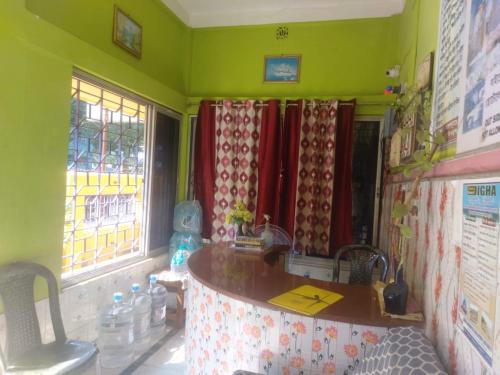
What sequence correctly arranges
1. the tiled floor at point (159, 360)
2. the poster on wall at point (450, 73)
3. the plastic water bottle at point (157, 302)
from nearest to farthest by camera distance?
1. the poster on wall at point (450, 73)
2. the tiled floor at point (159, 360)
3. the plastic water bottle at point (157, 302)

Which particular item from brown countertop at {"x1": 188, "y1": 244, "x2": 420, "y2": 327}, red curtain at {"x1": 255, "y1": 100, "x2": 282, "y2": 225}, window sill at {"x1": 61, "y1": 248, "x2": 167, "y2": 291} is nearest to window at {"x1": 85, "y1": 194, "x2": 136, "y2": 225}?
window sill at {"x1": 61, "y1": 248, "x2": 167, "y2": 291}

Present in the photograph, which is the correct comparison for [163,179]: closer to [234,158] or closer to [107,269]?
[234,158]

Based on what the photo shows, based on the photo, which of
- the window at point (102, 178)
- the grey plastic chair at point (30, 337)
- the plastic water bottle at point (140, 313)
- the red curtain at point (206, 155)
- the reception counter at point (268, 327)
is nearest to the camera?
the reception counter at point (268, 327)

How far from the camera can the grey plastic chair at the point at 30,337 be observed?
5.41 ft

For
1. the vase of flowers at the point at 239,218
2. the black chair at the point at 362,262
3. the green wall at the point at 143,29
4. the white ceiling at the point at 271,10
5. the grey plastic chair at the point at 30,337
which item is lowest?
the grey plastic chair at the point at 30,337

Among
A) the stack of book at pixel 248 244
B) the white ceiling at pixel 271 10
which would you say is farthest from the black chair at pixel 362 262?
the white ceiling at pixel 271 10

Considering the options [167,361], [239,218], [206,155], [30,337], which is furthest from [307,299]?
[206,155]

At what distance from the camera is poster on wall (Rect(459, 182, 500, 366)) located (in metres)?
0.79

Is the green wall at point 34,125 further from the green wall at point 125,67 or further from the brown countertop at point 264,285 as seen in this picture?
the brown countertop at point 264,285

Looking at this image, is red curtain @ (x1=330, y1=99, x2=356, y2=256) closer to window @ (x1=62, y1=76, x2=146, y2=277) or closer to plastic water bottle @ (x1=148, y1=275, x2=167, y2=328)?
plastic water bottle @ (x1=148, y1=275, x2=167, y2=328)

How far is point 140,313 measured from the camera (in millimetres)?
2680

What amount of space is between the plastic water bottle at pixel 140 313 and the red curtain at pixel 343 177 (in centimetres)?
188

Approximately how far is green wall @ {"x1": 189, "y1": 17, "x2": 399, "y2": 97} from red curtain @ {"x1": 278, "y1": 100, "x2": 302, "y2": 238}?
266mm

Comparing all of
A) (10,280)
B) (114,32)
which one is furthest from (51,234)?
(114,32)
